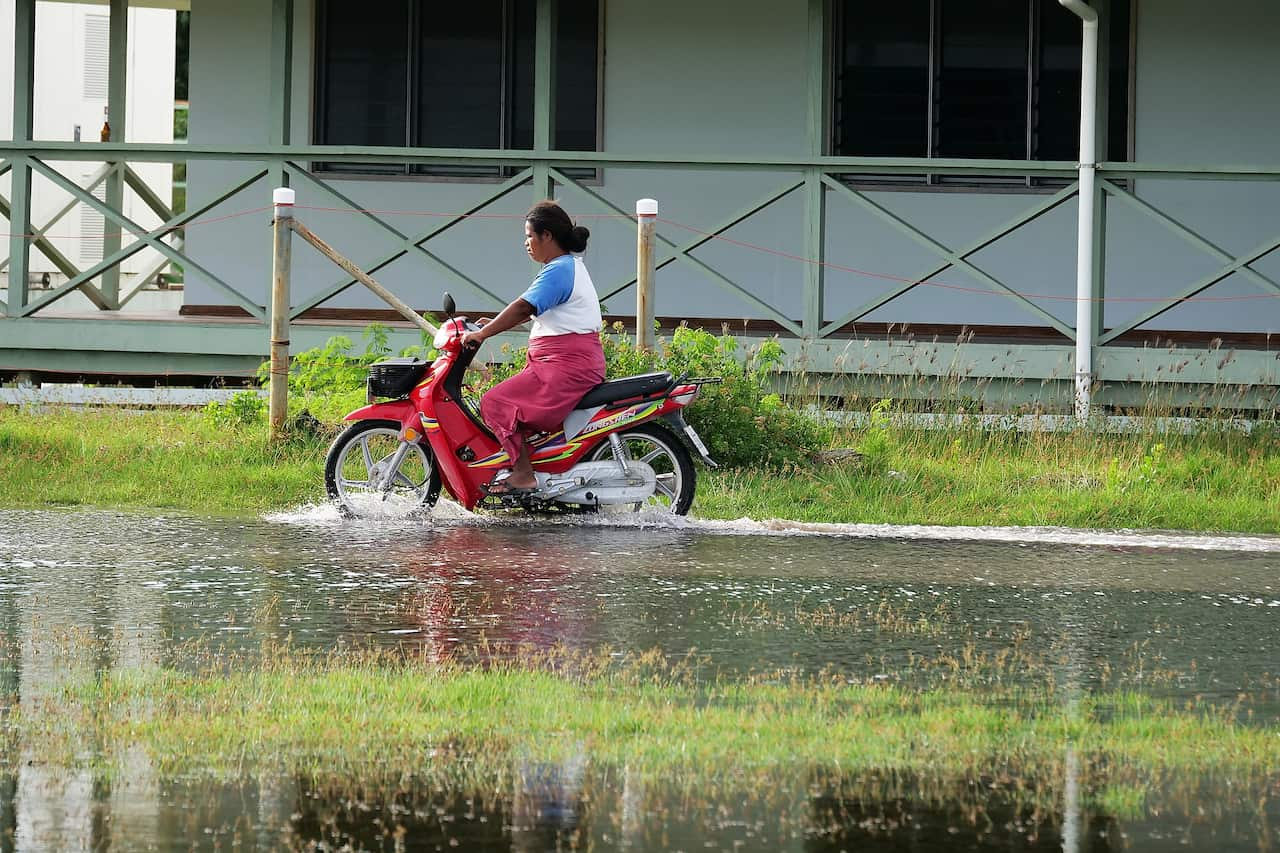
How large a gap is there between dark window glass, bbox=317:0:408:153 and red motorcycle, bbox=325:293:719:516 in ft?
21.5

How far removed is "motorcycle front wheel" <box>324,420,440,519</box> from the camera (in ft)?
33.6

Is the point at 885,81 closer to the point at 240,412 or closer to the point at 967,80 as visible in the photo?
the point at 967,80

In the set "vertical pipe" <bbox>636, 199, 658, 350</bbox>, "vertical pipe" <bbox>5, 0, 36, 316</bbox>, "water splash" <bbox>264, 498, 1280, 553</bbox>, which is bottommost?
"water splash" <bbox>264, 498, 1280, 553</bbox>

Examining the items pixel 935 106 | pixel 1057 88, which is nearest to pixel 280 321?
pixel 935 106

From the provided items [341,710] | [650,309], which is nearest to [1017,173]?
[650,309]

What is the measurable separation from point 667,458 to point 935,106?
22.4 feet

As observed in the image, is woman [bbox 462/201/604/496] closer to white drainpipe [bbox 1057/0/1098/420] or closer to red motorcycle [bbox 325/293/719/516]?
red motorcycle [bbox 325/293/719/516]

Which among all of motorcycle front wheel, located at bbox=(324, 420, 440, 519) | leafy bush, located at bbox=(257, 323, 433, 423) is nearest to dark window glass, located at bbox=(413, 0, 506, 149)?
leafy bush, located at bbox=(257, 323, 433, 423)

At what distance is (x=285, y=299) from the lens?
12.1 meters

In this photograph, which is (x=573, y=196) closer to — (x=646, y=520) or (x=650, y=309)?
(x=650, y=309)

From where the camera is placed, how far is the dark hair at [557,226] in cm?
993

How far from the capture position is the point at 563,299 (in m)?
9.95

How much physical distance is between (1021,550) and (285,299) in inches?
203

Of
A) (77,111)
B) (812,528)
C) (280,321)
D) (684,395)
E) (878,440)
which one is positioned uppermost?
(77,111)
